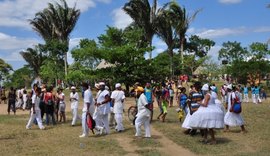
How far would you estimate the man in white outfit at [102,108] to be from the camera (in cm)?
1309

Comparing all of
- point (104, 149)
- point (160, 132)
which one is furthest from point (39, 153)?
point (160, 132)

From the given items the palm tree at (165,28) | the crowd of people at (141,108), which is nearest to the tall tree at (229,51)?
the palm tree at (165,28)

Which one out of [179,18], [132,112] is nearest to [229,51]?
[179,18]

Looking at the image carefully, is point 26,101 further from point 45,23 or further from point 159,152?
point 45,23

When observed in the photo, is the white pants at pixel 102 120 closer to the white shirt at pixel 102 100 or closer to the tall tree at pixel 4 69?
the white shirt at pixel 102 100

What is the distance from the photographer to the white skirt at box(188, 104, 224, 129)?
1099 cm

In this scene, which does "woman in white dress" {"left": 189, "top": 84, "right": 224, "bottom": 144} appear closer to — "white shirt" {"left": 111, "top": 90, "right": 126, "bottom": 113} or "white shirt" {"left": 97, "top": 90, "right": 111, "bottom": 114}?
"white shirt" {"left": 97, "top": 90, "right": 111, "bottom": 114}

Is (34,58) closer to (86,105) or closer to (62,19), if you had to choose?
(62,19)

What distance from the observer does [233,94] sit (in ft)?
44.5

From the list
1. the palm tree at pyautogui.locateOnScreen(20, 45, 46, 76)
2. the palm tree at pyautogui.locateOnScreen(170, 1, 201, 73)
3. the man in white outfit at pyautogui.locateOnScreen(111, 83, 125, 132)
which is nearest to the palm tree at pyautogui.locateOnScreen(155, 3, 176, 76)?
the palm tree at pyautogui.locateOnScreen(170, 1, 201, 73)

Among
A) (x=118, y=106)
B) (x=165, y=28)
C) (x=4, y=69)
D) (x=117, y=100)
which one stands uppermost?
(x=165, y=28)

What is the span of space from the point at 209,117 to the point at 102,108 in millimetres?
3700

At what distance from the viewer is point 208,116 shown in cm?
1102

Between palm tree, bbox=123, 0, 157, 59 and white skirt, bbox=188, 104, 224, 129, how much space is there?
34.6 metres
